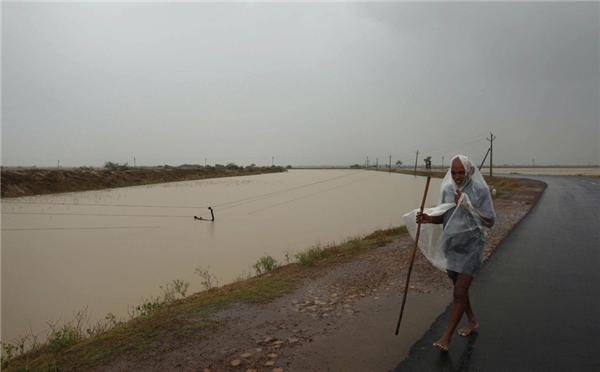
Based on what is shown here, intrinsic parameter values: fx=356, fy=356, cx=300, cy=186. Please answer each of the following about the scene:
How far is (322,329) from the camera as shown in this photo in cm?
425

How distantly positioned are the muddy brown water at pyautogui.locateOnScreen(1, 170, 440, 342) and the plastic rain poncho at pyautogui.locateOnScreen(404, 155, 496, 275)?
5666mm

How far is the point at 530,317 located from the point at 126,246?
1132cm

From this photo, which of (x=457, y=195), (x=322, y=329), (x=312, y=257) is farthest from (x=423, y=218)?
(x=312, y=257)

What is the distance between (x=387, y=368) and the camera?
335 cm

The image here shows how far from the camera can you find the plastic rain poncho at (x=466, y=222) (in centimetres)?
363

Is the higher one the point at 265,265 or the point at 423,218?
the point at 423,218

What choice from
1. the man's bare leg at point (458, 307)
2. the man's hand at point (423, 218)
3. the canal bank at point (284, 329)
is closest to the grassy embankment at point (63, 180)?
the canal bank at point (284, 329)

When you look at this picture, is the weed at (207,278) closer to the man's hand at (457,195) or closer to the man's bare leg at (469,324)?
the man's bare leg at (469,324)

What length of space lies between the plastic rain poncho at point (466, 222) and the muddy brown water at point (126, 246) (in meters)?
5.67

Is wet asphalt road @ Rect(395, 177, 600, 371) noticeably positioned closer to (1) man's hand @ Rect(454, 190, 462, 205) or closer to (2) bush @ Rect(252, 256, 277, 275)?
(1) man's hand @ Rect(454, 190, 462, 205)

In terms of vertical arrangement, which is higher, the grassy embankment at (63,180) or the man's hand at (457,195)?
the man's hand at (457,195)

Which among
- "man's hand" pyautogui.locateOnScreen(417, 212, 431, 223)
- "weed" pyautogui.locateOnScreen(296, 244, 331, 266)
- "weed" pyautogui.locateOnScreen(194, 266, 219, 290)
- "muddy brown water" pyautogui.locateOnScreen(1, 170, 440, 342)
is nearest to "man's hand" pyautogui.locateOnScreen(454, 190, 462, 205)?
"man's hand" pyautogui.locateOnScreen(417, 212, 431, 223)

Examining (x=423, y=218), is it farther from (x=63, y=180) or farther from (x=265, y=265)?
(x=63, y=180)

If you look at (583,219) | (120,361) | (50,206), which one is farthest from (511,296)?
(50,206)
